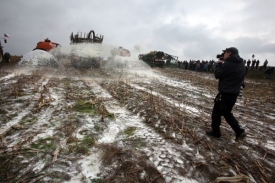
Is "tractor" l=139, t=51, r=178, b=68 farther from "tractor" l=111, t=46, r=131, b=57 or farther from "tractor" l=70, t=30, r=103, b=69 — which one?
"tractor" l=70, t=30, r=103, b=69

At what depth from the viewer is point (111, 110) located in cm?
574

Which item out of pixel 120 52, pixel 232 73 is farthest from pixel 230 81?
pixel 120 52

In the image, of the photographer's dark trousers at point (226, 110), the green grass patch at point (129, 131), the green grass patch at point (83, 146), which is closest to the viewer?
the green grass patch at point (83, 146)

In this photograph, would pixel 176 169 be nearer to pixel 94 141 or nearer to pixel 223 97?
pixel 94 141

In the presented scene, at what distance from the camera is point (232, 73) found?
154 inches

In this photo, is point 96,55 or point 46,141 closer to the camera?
point 46,141

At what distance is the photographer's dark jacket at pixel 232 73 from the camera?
3883mm

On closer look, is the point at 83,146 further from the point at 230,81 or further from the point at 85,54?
the point at 85,54

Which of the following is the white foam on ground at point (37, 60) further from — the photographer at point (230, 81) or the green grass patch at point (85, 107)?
the photographer at point (230, 81)

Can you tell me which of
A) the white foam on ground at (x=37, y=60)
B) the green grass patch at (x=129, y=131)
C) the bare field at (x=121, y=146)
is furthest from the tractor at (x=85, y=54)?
the green grass patch at (x=129, y=131)

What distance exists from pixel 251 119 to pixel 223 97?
2.70 m

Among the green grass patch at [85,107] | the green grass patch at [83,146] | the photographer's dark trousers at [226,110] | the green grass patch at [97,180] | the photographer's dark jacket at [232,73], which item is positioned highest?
the photographer's dark jacket at [232,73]

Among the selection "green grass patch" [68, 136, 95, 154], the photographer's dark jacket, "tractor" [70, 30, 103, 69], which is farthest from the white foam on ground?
the photographer's dark jacket

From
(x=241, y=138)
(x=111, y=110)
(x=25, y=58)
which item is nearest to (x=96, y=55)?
(x=25, y=58)
